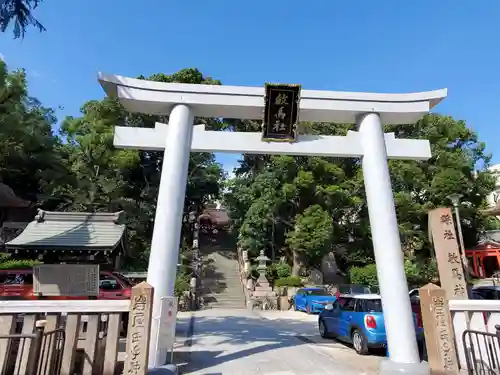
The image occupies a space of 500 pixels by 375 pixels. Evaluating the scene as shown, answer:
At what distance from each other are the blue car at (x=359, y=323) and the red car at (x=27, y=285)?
545cm

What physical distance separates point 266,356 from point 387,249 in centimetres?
326

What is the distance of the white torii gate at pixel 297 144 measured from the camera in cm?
611

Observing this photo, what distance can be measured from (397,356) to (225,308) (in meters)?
14.5

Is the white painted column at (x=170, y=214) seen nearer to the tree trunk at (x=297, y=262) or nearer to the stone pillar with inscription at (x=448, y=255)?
the stone pillar with inscription at (x=448, y=255)

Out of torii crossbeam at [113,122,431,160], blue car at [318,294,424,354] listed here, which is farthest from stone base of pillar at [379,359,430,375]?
torii crossbeam at [113,122,431,160]

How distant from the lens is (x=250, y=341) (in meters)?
8.45

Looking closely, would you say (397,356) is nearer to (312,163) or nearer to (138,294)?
(138,294)

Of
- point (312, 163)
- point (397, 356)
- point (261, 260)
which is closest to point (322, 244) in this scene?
point (261, 260)

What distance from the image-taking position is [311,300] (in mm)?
16625

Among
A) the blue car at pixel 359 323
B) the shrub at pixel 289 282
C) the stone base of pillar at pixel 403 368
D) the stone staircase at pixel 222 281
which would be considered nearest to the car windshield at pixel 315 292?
the shrub at pixel 289 282

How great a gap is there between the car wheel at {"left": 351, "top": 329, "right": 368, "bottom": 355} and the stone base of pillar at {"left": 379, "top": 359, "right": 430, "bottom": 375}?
1391 mm

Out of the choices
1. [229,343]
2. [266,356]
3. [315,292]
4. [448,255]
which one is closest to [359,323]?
[266,356]

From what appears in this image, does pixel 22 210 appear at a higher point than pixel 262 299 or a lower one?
higher

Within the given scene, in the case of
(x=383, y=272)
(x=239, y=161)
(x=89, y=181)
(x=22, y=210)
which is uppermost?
(x=239, y=161)
